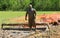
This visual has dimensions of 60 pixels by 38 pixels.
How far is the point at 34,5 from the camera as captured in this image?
5719 cm

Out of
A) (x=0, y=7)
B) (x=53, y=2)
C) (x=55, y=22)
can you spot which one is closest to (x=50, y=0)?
(x=53, y=2)

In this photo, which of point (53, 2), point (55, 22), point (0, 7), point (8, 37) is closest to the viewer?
point (8, 37)

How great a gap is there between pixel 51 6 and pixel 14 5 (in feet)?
26.7

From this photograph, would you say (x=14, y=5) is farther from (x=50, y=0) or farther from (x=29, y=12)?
(x=29, y=12)

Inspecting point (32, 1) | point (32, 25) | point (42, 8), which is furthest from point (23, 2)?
point (32, 25)

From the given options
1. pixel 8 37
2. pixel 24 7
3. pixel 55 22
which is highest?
pixel 8 37

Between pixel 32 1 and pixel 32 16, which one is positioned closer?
pixel 32 16

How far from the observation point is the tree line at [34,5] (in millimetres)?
54991

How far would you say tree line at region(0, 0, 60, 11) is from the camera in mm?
54991

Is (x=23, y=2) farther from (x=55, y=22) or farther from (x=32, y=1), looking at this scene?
(x=55, y=22)

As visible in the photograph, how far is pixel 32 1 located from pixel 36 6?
3.28 m

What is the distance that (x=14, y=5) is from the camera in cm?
5741

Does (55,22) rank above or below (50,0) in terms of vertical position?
above

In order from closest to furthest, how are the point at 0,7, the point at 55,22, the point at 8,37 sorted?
the point at 8,37 < the point at 55,22 < the point at 0,7
